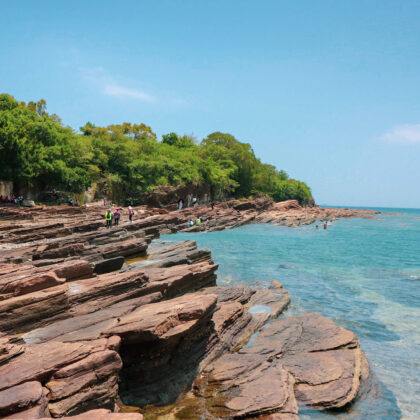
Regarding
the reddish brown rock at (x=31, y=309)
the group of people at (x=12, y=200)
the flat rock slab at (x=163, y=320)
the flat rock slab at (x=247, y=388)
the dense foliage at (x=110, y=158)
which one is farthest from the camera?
the dense foliage at (x=110, y=158)

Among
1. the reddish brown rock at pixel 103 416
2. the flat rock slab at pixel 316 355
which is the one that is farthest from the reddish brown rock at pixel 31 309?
the flat rock slab at pixel 316 355

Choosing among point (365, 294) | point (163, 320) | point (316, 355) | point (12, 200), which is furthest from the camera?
point (12, 200)

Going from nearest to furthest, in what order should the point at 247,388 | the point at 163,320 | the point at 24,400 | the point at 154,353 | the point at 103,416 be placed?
the point at 103,416, the point at 24,400, the point at 247,388, the point at 163,320, the point at 154,353

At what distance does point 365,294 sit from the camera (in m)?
17.7

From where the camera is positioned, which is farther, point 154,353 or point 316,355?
point 316,355

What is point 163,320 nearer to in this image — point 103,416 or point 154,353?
point 154,353

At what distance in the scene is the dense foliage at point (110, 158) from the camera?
3975cm

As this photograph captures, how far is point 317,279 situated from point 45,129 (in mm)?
38960

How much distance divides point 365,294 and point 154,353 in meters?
13.9

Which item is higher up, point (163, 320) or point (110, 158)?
point (110, 158)

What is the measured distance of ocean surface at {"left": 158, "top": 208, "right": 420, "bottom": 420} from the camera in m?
8.24

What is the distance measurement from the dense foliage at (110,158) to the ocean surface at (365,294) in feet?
77.5

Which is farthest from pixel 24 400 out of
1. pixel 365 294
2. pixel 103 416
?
pixel 365 294

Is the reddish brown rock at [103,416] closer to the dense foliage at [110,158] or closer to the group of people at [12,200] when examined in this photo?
the group of people at [12,200]
